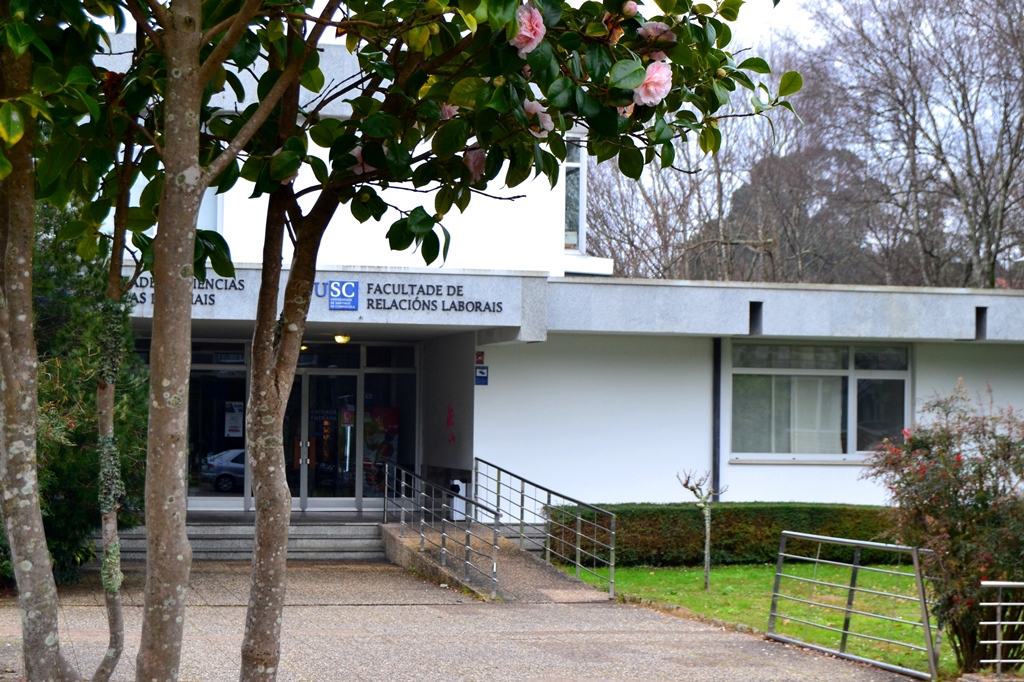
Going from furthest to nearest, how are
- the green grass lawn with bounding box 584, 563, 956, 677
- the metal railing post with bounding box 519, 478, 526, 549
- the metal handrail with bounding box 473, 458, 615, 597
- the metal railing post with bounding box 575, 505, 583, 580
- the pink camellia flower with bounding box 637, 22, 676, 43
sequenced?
1. the metal railing post with bounding box 519, 478, 526, 549
2. the metal handrail with bounding box 473, 458, 615, 597
3. the metal railing post with bounding box 575, 505, 583, 580
4. the green grass lawn with bounding box 584, 563, 956, 677
5. the pink camellia flower with bounding box 637, 22, 676, 43

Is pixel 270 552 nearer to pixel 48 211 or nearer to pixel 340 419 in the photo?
pixel 48 211

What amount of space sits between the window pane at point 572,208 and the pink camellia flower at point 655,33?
15.7m

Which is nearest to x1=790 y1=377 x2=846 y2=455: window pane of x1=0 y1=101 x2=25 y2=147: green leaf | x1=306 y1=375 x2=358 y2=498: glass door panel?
x1=306 y1=375 x2=358 y2=498: glass door panel

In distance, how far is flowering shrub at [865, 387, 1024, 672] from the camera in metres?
9.50

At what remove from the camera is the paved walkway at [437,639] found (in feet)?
31.4

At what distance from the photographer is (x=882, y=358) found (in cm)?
2014

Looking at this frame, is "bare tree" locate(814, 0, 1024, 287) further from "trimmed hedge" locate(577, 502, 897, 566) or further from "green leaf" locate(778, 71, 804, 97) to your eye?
"green leaf" locate(778, 71, 804, 97)

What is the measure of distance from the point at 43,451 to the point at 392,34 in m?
7.68

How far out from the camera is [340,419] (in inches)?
813

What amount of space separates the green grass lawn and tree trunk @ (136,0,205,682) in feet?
23.0

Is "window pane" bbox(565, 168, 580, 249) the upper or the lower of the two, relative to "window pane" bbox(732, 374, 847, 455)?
upper

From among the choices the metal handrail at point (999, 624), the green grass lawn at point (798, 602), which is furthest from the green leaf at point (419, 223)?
the green grass lawn at point (798, 602)

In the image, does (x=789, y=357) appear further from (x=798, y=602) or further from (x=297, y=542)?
(x=297, y=542)

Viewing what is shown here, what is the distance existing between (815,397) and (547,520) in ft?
18.9
